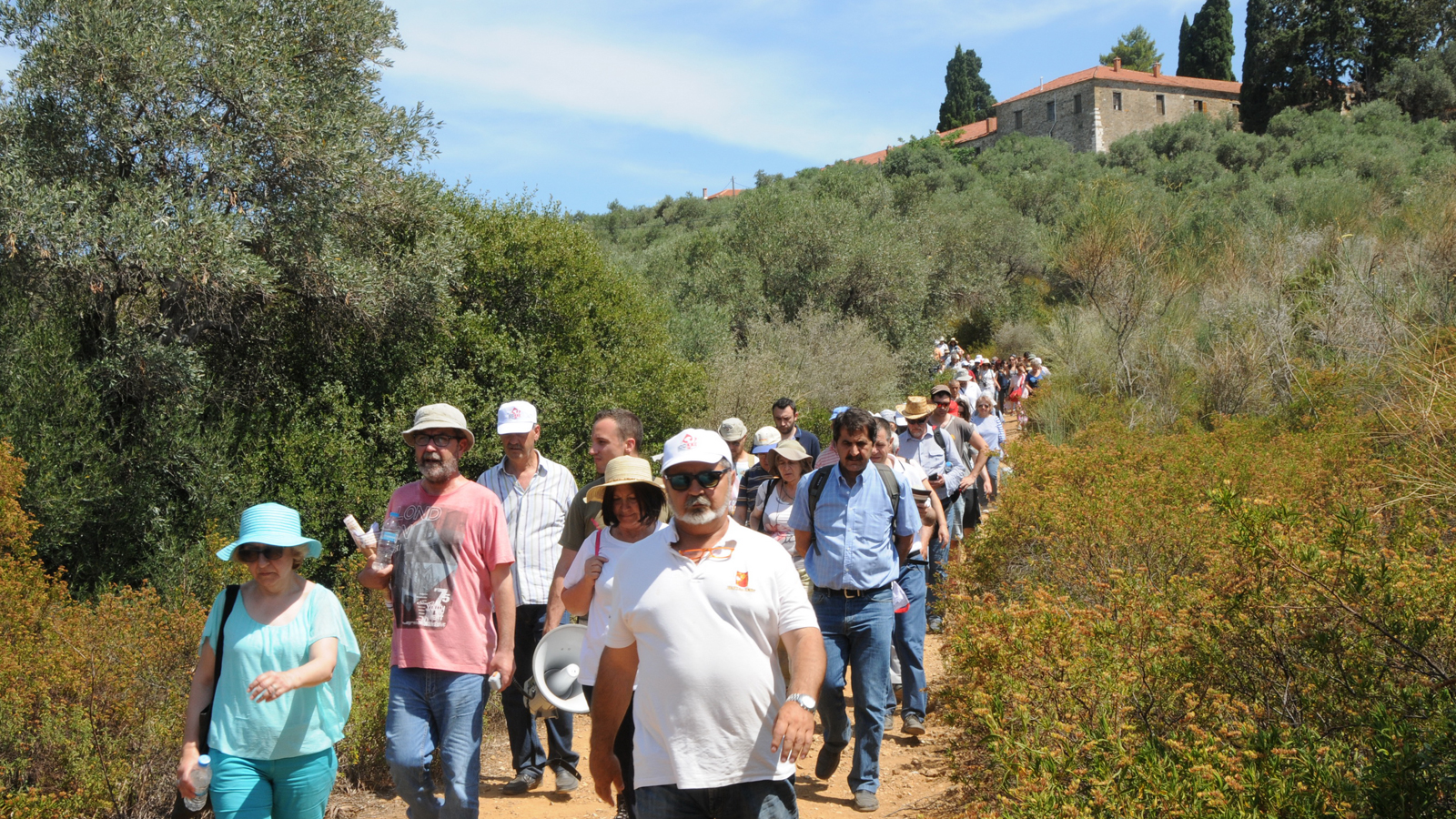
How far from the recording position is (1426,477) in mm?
6578

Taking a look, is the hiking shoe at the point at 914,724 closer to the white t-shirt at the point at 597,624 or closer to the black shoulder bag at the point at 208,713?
the white t-shirt at the point at 597,624

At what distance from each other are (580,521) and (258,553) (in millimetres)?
1644

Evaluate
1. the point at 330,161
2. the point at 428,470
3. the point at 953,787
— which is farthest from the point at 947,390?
the point at 330,161

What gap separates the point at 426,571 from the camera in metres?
4.33

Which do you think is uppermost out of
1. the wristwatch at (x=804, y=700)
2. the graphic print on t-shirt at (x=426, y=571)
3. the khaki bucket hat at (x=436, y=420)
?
the khaki bucket hat at (x=436, y=420)

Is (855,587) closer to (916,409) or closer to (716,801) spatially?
(716,801)

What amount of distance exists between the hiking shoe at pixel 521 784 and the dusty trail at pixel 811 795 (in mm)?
32

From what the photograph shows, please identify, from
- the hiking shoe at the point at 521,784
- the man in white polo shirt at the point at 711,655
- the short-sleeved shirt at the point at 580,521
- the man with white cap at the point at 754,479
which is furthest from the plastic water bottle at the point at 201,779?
the man with white cap at the point at 754,479

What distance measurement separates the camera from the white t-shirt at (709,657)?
2945 millimetres

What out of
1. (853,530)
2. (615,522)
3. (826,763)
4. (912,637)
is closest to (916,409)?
(912,637)

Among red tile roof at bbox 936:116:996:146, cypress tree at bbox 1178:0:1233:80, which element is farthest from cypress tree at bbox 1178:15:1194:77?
red tile roof at bbox 936:116:996:146

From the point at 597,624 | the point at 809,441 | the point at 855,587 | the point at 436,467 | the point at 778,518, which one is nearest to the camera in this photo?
the point at 597,624

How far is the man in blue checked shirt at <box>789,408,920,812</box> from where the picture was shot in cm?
532

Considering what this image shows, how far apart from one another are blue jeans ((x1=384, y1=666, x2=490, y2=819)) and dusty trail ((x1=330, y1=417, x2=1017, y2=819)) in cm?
128
